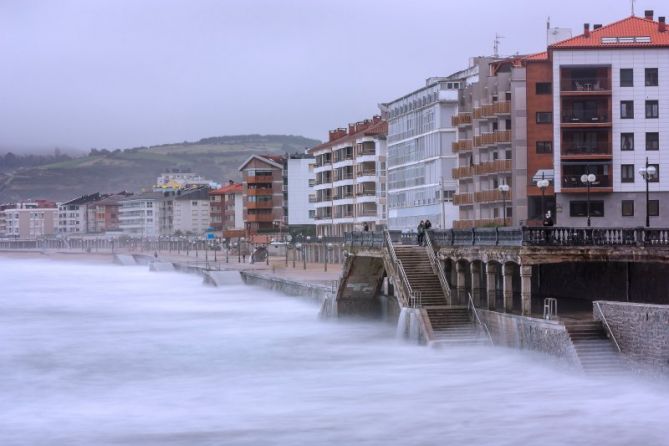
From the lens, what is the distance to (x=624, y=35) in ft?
267

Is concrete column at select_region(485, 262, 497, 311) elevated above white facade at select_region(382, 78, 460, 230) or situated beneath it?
situated beneath

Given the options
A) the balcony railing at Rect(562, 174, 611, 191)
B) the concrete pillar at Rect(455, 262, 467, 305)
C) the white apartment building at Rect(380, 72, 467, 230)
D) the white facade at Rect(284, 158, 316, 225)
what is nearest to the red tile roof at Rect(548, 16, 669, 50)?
the balcony railing at Rect(562, 174, 611, 191)

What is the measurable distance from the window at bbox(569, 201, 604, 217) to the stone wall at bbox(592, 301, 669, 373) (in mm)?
42178

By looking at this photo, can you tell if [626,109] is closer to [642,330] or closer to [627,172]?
[627,172]

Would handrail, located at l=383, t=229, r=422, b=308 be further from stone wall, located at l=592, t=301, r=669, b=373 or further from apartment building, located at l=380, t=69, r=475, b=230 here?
apartment building, located at l=380, t=69, r=475, b=230

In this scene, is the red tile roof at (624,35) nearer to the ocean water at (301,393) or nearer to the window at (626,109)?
the window at (626,109)

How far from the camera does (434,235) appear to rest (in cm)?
5788

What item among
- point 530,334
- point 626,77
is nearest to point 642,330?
point 530,334

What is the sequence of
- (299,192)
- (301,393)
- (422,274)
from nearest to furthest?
(301,393), (422,274), (299,192)

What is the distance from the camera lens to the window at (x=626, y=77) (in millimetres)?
80000

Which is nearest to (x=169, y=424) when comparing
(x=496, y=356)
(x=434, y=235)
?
(x=496, y=356)

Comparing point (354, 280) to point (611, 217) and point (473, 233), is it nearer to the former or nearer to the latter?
point (473, 233)

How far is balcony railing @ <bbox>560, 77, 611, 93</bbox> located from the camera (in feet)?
263

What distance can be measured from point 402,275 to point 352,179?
279 feet
